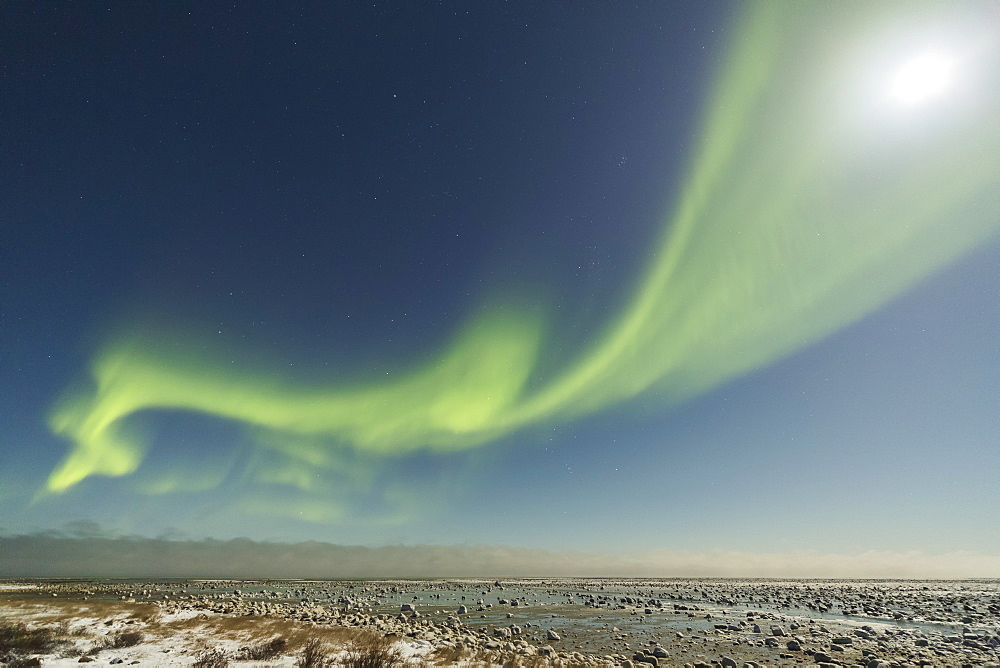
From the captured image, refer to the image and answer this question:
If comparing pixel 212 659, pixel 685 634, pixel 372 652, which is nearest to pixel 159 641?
pixel 212 659

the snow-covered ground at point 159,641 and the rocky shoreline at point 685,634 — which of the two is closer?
the snow-covered ground at point 159,641

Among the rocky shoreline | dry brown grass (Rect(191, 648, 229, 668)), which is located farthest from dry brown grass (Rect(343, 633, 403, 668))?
dry brown grass (Rect(191, 648, 229, 668))

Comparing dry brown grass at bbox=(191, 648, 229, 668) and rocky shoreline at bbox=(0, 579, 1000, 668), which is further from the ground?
dry brown grass at bbox=(191, 648, 229, 668)

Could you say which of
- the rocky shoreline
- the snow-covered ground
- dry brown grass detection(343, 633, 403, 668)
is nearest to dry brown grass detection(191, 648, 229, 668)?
the snow-covered ground

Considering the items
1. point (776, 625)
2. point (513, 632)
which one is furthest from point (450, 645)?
point (776, 625)

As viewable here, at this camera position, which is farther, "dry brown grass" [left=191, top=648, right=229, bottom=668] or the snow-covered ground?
the snow-covered ground

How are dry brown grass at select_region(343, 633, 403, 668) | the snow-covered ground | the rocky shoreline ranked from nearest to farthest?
dry brown grass at select_region(343, 633, 403, 668) → the snow-covered ground → the rocky shoreline

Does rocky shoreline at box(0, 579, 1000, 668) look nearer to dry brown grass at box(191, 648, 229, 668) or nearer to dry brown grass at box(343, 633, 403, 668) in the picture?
dry brown grass at box(343, 633, 403, 668)

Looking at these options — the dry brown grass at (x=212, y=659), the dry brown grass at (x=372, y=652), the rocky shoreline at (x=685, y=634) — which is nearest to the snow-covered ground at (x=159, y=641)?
the dry brown grass at (x=212, y=659)

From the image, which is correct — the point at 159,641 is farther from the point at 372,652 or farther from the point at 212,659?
the point at 372,652

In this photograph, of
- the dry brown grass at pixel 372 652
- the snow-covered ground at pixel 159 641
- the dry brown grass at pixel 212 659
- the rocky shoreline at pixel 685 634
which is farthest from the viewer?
the rocky shoreline at pixel 685 634

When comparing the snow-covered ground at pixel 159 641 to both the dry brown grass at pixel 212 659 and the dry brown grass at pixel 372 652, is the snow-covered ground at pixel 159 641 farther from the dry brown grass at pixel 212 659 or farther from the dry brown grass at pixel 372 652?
the dry brown grass at pixel 372 652

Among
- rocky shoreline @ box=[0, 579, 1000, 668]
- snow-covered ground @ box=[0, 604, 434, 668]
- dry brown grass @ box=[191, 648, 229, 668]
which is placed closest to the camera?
dry brown grass @ box=[191, 648, 229, 668]

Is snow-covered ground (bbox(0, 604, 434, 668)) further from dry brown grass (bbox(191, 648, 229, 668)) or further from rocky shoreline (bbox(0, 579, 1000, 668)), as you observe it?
rocky shoreline (bbox(0, 579, 1000, 668))
